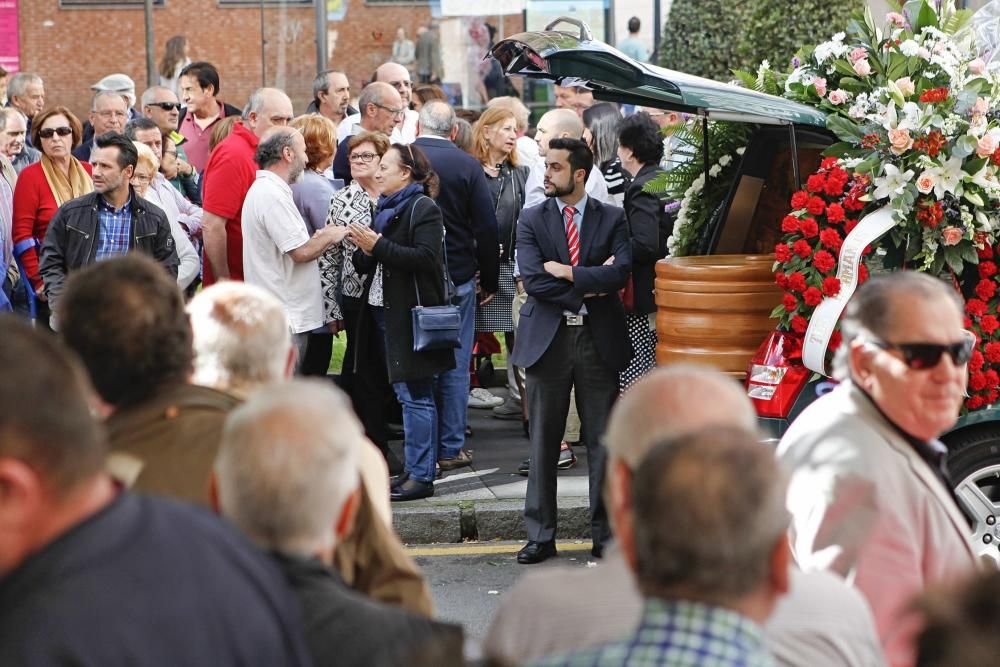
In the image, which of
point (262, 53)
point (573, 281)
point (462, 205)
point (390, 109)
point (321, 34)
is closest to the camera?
point (573, 281)

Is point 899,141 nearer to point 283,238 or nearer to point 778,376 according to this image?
point 778,376

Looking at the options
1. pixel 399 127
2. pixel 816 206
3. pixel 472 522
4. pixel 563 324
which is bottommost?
pixel 472 522

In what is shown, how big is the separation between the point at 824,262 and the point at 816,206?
277 mm

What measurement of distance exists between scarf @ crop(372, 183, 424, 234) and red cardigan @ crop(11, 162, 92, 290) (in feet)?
7.10

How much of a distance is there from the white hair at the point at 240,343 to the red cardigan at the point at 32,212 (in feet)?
17.7

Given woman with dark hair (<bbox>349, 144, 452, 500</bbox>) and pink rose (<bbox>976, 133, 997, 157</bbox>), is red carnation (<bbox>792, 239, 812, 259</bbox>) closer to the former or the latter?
pink rose (<bbox>976, 133, 997, 157</bbox>)

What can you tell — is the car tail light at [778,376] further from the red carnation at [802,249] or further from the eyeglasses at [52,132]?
the eyeglasses at [52,132]

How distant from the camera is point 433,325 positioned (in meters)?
7.88

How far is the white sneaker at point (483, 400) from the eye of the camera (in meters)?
10.6

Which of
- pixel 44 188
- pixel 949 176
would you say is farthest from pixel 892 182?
pixel 44 188

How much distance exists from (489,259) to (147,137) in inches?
94.6

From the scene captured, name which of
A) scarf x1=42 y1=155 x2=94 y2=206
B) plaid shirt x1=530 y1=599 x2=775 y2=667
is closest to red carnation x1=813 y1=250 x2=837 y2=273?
plaid shirt x1=530 y1=599 x2=775 y2=667

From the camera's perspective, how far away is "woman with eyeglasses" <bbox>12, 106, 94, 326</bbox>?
8.69m

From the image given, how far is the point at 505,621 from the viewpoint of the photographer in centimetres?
267
